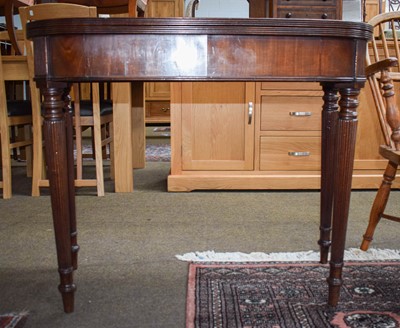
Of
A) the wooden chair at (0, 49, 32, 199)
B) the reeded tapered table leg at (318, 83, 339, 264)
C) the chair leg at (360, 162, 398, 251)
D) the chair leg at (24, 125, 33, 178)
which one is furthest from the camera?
the chair leg at (24, 125, 33, 178)

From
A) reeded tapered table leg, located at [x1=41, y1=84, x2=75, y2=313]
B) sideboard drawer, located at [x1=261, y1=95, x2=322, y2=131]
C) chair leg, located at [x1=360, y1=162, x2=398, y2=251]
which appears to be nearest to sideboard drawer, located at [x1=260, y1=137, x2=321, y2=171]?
sideboard drawer, located at [x1=261, y1=95, x2=322, y2=131]

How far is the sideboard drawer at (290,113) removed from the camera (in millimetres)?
2588

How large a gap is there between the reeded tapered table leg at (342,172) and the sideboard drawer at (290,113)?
151cm

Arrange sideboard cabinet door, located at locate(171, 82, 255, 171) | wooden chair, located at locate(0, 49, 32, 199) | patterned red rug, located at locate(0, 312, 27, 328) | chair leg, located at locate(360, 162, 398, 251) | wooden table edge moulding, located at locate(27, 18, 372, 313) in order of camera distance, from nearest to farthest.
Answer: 1. wooden table edge moulding, located at locate(27, 18, 372, 313)
2. patterned red rug, located at locate(0, 312, 27, 328)
3. chair leg, located at locate(360, 162, 398, 251)
4. wooden chair, located at locate(0, 49, 32, 199)
5. sideboard cabinet door, located at locate(171, 82, 255, 171)

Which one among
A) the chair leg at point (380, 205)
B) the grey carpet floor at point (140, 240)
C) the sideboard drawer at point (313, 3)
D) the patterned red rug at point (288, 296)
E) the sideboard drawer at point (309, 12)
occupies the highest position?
the sideboard drawer at point (313, 3)

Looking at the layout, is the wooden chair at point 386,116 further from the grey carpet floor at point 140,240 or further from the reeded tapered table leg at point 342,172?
the reeded tapered table leg at point 342,172

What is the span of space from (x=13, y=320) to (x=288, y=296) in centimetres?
71

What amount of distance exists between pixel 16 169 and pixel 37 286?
2275 mm

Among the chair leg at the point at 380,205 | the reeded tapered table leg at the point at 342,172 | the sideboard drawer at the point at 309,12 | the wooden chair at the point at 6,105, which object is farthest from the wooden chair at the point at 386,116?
the wooden chair at the point at 6,105

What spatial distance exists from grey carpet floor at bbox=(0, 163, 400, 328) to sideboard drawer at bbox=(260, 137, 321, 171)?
166 millimetres

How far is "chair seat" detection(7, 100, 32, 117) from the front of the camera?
8.55 feet

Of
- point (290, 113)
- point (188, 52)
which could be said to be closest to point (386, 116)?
point (188, 52)

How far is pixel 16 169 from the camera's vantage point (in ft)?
11.2

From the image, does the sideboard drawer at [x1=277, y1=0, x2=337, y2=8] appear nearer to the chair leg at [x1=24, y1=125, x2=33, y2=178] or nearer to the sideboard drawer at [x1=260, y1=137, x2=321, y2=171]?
the sideboard drawer at [x1=260, y1=137, x2=321, y2=171]
